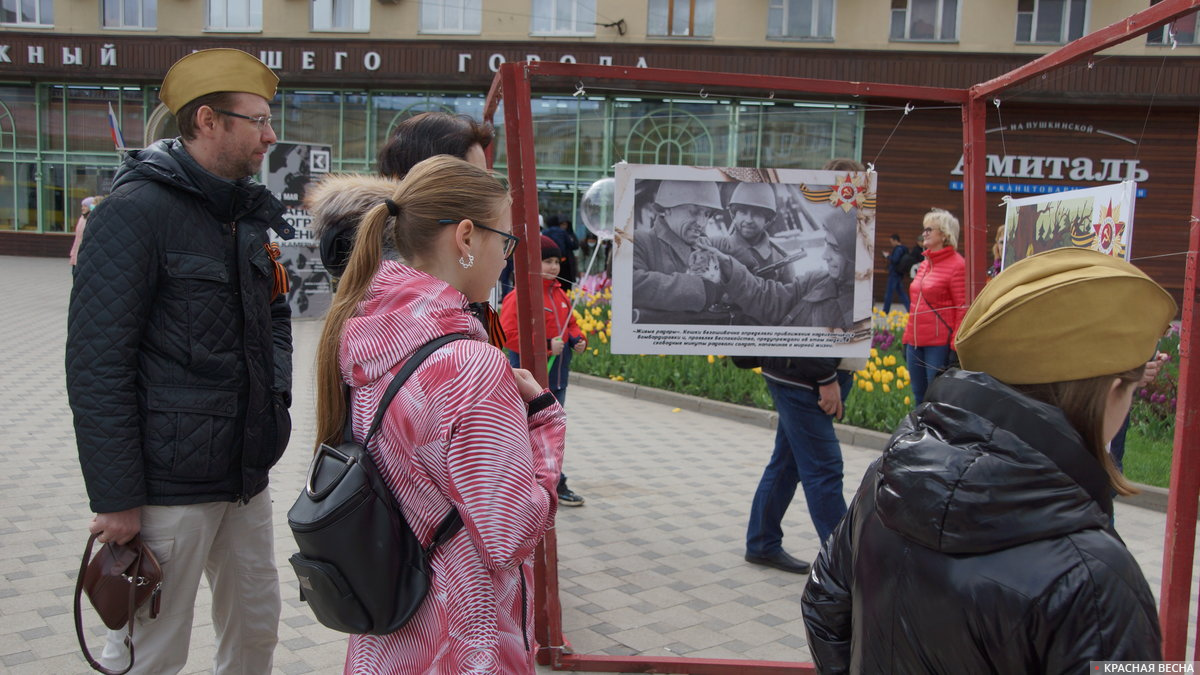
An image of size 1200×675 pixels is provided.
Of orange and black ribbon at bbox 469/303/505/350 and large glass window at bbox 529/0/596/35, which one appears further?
large glass window at bbox 529/0/596/35

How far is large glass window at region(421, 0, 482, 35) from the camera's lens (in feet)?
72.1

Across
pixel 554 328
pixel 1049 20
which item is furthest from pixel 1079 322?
pixel 1049 20

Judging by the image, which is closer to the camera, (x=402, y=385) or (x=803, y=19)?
(x=402, y=385)

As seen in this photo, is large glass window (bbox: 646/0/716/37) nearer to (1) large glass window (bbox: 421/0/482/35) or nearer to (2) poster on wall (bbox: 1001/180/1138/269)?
(1) large glass window (bbox: 421/0/482/35)

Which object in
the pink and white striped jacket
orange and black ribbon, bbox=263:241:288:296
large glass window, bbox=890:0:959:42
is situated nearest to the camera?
the pink and white striped jacket

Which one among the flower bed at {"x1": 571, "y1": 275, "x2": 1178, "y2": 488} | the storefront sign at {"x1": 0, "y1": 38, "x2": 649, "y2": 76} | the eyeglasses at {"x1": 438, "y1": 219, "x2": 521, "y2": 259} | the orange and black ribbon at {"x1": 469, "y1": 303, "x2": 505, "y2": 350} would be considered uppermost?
the storefront sign at {"x1": 0, "y1": 38, "x2": 649, "y2": 76}

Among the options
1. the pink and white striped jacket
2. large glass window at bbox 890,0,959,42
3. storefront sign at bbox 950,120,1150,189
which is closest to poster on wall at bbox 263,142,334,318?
the pink and white striped jacket

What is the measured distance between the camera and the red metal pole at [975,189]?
3.79m

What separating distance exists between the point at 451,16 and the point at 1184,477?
21.6 meters

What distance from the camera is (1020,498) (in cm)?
126

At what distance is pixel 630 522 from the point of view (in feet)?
18.7

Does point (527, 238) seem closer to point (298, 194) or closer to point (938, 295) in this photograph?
point (938, 295)

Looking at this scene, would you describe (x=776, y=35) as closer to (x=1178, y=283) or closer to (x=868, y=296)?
Result: (x=1178, y=283)

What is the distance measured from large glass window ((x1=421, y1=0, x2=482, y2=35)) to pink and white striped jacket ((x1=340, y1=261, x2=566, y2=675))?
21.5 metres
